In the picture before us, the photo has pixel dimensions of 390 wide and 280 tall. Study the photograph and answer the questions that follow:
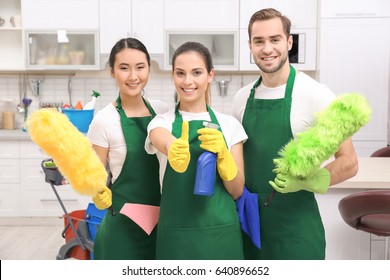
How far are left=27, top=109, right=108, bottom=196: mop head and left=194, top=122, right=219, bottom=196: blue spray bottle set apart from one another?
315 mm

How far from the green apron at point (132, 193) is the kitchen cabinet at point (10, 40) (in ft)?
11.6

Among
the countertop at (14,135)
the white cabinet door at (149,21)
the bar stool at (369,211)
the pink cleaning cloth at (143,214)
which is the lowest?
the bar stool at (369,211)

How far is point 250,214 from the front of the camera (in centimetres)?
182

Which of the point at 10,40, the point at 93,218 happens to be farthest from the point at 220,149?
the point at 10,40

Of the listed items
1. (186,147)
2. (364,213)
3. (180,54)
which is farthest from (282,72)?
(364,213)

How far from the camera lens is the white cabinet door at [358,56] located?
4.58m

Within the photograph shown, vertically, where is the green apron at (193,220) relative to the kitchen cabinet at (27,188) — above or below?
above

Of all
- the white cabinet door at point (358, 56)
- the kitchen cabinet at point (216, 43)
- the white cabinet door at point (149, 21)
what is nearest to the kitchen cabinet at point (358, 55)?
the white cabinet door at point (358, 56)

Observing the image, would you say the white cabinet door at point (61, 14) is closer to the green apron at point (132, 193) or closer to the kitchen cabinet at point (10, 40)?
the kitchen cabinet at point (10, 40)

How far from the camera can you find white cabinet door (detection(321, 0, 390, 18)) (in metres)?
4.57

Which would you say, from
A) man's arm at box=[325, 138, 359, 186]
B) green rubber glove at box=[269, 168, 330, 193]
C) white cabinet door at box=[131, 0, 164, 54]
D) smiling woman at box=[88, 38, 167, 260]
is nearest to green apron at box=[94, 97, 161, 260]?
smiling woman at box=[88, 38, 167, 260]

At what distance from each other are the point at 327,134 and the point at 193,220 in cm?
46

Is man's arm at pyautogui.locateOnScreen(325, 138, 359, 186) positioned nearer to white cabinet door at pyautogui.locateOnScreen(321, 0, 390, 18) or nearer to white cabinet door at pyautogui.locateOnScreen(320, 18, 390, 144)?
white cabinet door at pyautogui.locateOnScreen(320, 18, 390, 144)

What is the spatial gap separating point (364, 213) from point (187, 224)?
48.4 inches
